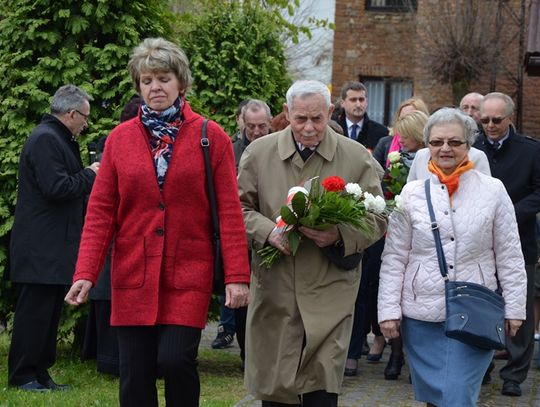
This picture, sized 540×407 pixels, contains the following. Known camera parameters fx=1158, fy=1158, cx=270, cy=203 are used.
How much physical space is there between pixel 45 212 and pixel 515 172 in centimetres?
378

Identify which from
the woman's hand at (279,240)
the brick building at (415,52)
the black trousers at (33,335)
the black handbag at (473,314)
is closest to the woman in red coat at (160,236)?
the woman's hand at (279,240)

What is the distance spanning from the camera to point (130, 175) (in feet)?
19.5

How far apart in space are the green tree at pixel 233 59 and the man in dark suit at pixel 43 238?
295cm

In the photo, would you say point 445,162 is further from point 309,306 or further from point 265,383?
point 265,383

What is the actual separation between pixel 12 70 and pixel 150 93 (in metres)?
4.03

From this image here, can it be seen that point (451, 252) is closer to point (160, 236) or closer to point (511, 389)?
point (160, 236)

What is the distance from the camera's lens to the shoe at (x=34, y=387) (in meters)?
8.65

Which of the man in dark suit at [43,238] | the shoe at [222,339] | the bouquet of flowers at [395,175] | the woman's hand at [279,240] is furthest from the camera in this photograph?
the shoe at [222,339]

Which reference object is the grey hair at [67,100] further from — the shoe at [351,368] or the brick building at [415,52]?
the brick building at [415,52]

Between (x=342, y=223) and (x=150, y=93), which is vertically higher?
(x=150, y=93)

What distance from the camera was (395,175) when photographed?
29.6 ft

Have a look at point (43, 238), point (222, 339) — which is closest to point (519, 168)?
point (222, 339)

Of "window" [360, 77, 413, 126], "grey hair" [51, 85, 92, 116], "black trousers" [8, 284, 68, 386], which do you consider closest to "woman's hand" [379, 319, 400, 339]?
"black trousers" [8, 284, 68, 386]

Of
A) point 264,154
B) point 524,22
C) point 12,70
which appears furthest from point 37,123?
A: point 524,22
